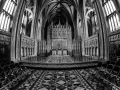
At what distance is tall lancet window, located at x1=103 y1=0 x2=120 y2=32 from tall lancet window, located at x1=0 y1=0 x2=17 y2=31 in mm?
15592

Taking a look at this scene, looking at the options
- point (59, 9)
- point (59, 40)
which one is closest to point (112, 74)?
point (59, 40)

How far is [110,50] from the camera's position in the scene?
458 inches

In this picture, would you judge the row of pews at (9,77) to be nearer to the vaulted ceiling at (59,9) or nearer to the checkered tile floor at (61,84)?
the checkered tile floor at (61,84)

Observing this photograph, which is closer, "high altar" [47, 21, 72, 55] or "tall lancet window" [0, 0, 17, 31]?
"tall lancet window" [0, 0, 17, 31]

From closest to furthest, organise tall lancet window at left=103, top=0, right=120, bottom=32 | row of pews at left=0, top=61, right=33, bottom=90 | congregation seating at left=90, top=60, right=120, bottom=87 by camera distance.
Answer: row of pews at left=0, top=61, right=33, bottom=90, congregation seating at left=90, top=60, right=120, bottom=87, tall lancet window at left=103, top=0, right=120, bottom=32

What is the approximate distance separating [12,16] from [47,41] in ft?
64.0

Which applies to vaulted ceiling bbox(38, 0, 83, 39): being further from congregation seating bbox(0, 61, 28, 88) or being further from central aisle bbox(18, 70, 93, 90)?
central aisle bbox(18, 70, 93, 90)

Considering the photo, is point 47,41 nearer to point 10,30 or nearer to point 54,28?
point 54,28

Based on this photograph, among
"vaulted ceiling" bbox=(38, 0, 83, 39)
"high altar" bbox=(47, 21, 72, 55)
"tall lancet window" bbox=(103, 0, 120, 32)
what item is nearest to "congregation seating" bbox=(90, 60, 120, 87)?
"tall lancet window" bbox=(103, 0, 120, 32)

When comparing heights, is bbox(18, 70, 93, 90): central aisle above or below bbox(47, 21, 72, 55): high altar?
below

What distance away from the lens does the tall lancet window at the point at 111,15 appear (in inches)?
474

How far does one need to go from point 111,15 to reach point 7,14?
54.9 ft

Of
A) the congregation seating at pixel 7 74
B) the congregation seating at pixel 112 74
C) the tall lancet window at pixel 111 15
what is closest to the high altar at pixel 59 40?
the tall lancet window at pixel 111 15

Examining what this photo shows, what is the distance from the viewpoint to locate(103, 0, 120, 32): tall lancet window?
12.0m
